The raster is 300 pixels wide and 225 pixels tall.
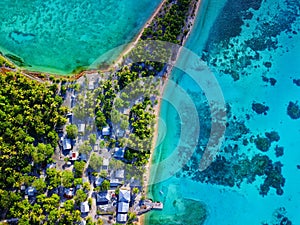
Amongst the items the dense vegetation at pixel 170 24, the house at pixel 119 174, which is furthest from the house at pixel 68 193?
the dense vegetation at pixel 170 24

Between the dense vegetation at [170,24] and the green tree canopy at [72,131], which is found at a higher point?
the dense vegetation at [170,24]

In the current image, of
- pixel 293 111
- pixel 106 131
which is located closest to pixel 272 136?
pixel 293 111

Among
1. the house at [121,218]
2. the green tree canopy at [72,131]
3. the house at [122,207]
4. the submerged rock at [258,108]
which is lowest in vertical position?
the house at [121,218]

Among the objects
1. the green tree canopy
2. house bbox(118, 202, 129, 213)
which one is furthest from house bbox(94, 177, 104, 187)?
the green tree canopy

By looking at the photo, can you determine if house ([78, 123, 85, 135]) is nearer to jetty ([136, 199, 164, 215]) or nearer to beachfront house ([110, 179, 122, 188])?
beachfront house ([110, 179, 122, 188])

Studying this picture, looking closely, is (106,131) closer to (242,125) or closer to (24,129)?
(24,129)

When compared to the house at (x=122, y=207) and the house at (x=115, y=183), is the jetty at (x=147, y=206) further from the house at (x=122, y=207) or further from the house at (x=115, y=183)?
the house at (x=115, y=183)
